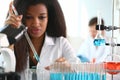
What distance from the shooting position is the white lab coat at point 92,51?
3.33 ft

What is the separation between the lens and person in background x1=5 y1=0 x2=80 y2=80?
37.1 inches

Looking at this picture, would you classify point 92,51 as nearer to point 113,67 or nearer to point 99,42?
point 99,42

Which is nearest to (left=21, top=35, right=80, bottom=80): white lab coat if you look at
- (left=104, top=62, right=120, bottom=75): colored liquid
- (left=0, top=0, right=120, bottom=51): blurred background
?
(left=0, top=0, right=120, bottom=51): blurred background

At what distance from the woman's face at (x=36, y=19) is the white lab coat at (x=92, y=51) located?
284mm

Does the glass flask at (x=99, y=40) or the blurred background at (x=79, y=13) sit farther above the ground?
the blurred background at (x=79, y=13)

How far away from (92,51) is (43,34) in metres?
0.29

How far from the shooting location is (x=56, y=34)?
1.16 m

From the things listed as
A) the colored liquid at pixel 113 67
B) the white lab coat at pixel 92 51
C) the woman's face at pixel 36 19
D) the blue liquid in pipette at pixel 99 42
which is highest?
the woman's face at pixel 36 19

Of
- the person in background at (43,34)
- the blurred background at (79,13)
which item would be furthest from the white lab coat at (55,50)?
the blurred background at (79,13)

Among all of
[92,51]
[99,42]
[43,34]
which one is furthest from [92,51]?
[43,34]

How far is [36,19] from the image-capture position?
0.99m

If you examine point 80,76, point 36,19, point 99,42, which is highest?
point 36,19

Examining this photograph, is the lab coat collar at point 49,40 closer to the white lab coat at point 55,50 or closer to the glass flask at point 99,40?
the white lab coat at point 55,50

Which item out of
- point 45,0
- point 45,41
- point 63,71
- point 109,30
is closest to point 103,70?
point 63,71
